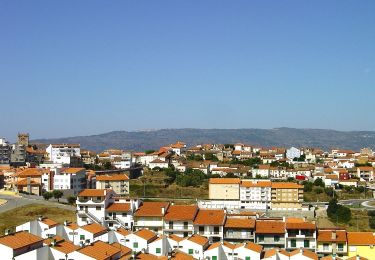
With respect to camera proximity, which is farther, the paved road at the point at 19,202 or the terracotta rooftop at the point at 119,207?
the paved road at the point at 19,202

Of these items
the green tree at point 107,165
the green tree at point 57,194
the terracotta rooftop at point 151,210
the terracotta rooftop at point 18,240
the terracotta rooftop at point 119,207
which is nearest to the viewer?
the terracotta rooftop at point 18,240

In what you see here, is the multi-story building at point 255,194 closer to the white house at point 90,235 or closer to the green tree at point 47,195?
the green tree at point 47,195

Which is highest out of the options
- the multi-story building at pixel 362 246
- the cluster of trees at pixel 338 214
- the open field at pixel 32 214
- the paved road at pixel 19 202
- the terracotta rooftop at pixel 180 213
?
the terracotta rooftop at pixel 180 213

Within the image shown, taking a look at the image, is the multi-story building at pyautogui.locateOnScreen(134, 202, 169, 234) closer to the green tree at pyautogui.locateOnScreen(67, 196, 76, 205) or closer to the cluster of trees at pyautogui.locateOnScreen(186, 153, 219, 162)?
the green tree at pyautogui.locateOnScreen(67, 196, 76, 205)

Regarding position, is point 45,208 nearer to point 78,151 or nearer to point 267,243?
point 267,243

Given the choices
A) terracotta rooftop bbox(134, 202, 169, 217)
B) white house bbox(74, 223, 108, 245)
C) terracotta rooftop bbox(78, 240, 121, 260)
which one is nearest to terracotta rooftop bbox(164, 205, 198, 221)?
terracotta rooftop bbox(134, 202, 169, 217)

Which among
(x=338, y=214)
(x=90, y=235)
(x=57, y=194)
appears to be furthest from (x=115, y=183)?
(x=90, y=235)

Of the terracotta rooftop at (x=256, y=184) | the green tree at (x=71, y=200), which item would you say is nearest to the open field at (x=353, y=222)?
the terracotta rooftop at (x=256, y=184)
